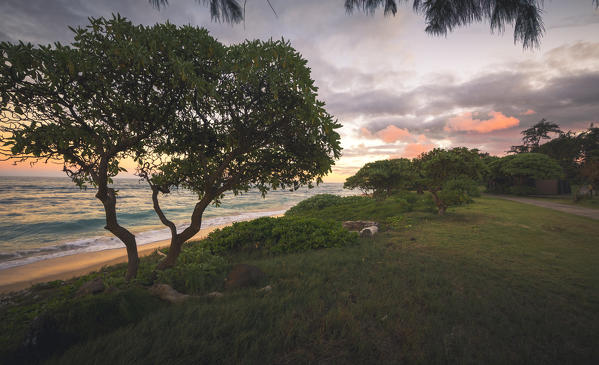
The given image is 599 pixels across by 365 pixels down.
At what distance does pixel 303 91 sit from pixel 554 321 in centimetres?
608

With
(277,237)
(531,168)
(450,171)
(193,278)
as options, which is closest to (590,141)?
(531,168)

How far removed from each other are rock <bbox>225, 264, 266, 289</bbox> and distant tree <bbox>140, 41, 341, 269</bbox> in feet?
5.58

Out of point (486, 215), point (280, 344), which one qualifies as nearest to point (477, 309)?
point (280, 344)

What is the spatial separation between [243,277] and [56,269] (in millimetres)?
11645

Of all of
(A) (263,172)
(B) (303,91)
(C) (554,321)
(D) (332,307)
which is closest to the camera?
(C) (554,321)

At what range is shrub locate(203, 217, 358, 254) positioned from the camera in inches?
355

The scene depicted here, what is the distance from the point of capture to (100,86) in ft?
13.8

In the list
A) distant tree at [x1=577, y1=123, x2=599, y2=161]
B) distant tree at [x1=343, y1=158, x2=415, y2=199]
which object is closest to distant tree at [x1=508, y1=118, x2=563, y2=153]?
distant tree at [x1=577, y1=123, x2=599, y2=161]

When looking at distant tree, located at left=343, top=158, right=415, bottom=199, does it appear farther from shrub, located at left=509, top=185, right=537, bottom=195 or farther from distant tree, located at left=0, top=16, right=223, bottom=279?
shrub, located at left=509, top=185, right=537, bottom=195

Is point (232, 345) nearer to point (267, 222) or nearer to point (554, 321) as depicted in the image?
point (554, 321)

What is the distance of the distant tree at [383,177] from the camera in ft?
56.8

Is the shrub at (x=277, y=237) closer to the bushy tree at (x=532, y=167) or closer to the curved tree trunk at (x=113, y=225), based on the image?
the curved tree trunk at (x=113, y=225)

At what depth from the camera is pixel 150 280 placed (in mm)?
5641

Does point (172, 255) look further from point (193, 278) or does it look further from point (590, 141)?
point (590, 141)
